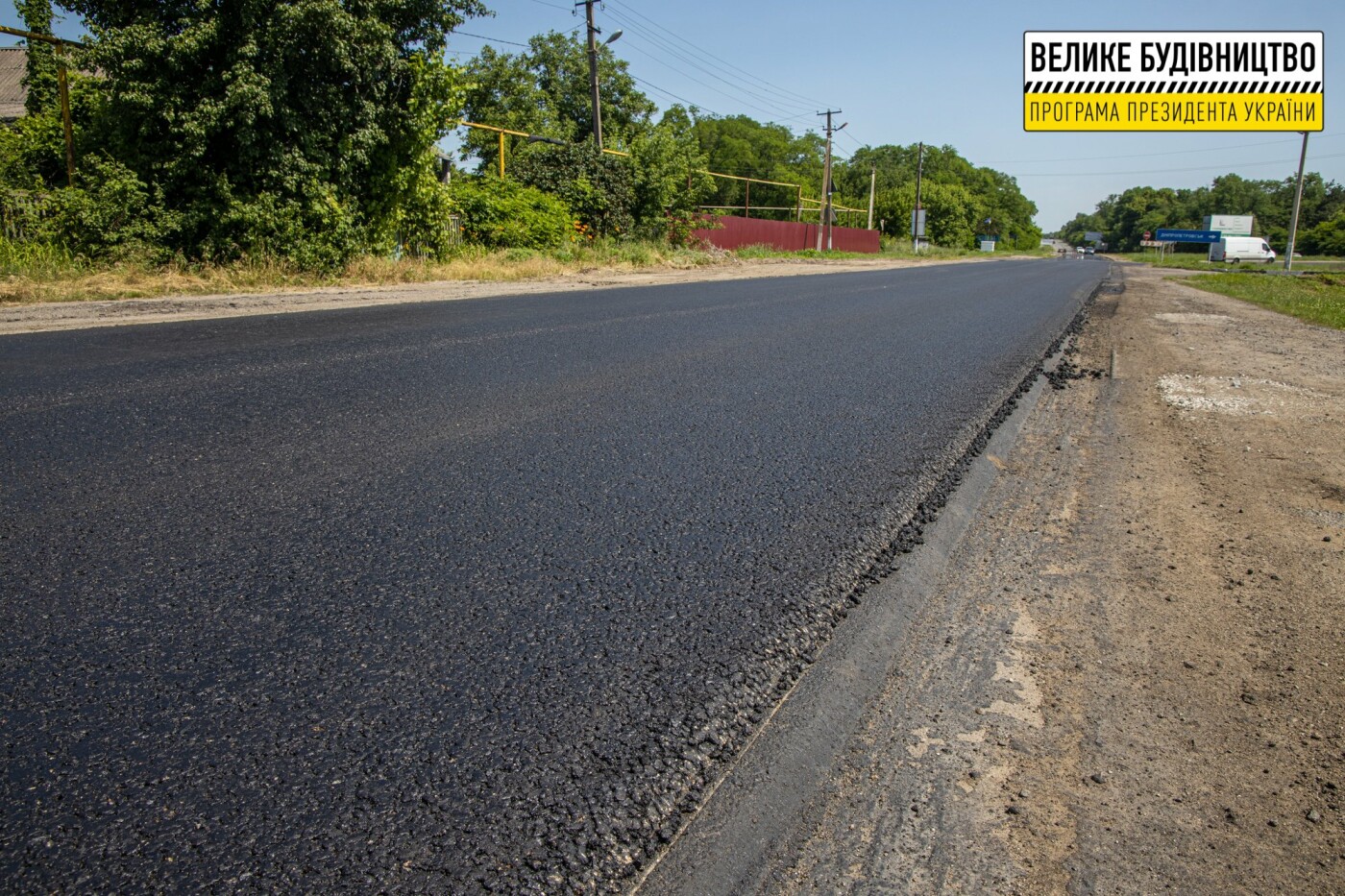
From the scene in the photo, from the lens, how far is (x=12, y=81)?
92.8ft

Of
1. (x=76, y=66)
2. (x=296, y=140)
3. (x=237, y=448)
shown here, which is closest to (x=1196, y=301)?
(x=296, y=140)

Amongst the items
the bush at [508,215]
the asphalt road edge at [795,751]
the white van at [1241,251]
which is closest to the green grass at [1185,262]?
the white van at [1241,251]

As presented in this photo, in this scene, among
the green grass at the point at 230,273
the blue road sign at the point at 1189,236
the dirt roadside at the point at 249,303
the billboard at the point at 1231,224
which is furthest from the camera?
the blue road sign at the point at 1189,236

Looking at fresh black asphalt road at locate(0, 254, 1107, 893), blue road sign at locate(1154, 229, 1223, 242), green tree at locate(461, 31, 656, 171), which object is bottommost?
fresh black asphalt road at locate(0, 254, 1107, 893)

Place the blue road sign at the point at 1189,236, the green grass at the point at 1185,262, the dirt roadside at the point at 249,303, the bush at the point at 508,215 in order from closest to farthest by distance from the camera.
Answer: the dirt roadside at the point at 249,303
the bush at the point at 508,215
the green grass at the point at 1185,262
the blue road sign at the point at 1189,236

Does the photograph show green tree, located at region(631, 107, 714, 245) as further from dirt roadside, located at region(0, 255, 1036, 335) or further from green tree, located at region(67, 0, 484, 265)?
green tree, located at region(67, 0, 484, 265)

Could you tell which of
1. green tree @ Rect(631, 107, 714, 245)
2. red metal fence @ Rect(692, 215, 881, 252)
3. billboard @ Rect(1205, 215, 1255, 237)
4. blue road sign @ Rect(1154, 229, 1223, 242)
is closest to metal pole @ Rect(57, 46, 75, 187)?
green tree @ Rect(631, 107, 714, 245)

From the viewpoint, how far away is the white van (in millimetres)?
55906

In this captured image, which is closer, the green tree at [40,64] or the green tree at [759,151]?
the green tree at [40,64]

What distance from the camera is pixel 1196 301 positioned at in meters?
17.5

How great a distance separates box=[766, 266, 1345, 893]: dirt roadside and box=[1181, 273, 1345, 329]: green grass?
11.1 metres

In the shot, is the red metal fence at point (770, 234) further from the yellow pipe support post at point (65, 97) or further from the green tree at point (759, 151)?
the yellow pipe support post at point (65, 97)

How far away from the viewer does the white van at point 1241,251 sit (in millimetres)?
55906

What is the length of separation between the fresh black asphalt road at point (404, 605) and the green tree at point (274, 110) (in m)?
9.12
